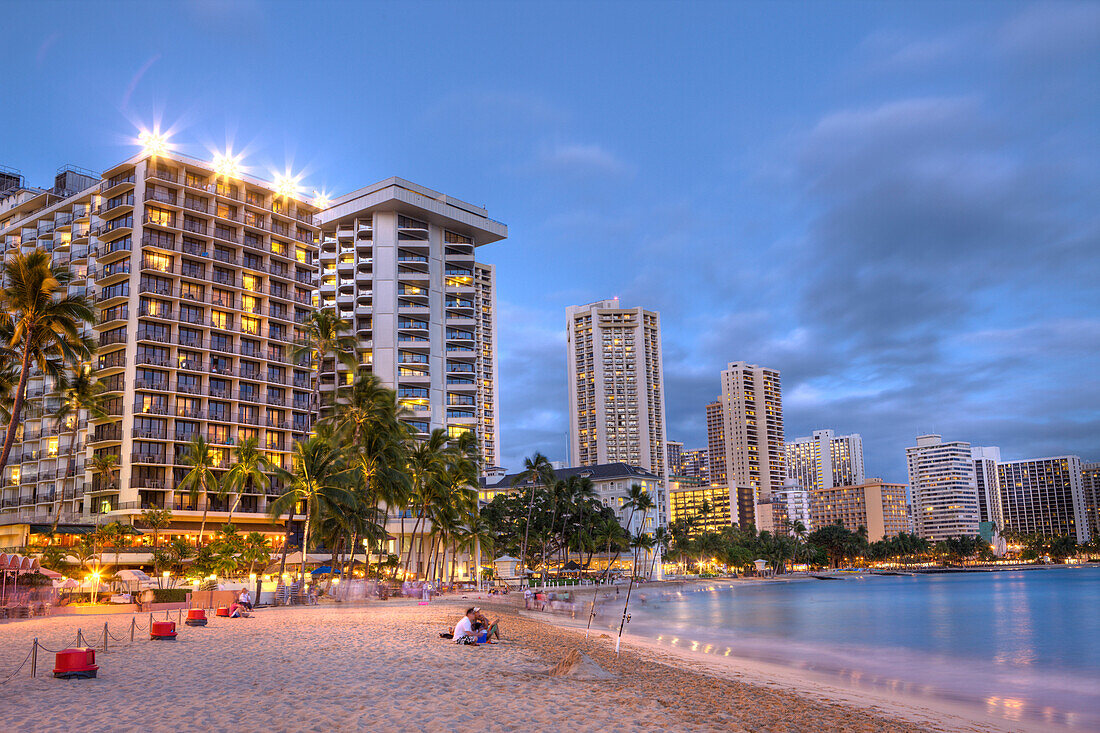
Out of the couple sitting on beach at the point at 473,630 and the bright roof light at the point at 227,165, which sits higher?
the bright roof light at the point at 227,165

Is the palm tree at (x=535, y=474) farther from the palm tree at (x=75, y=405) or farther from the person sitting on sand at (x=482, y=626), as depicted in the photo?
the person sitting on sand at (x=482, y=626)

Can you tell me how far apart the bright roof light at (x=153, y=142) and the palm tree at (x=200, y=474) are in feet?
87.7

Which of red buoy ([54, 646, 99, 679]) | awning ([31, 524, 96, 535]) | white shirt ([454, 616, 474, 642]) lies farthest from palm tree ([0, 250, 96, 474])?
awning ([31, 524, 96, 535])

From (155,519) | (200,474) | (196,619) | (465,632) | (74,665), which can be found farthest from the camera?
(200,474)

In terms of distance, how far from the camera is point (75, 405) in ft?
234

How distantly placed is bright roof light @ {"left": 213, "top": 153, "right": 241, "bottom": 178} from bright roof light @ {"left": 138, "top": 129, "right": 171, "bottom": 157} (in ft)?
16.2

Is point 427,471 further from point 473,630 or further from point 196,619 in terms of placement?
point 473,630

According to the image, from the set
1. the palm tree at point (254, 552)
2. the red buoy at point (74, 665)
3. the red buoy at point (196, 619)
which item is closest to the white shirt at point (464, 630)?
the red buoy at point (74, 665)

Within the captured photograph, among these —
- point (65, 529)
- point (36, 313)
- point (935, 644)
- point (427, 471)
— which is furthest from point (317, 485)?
point (935, 644)

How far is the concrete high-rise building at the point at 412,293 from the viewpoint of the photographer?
294 ft

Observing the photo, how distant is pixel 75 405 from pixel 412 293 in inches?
1423

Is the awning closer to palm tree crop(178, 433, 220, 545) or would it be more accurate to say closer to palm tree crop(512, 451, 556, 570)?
palm tree crop(178, 433, 220, 545)

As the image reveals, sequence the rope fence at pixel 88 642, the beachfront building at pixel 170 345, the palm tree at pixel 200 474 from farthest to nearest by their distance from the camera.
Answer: the beachfront building at pixel 170 345, the palm tree at pixel 200 474, the rope fence at pixel 88 642

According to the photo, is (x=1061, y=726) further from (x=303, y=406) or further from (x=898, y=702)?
(x=303, y=406)
